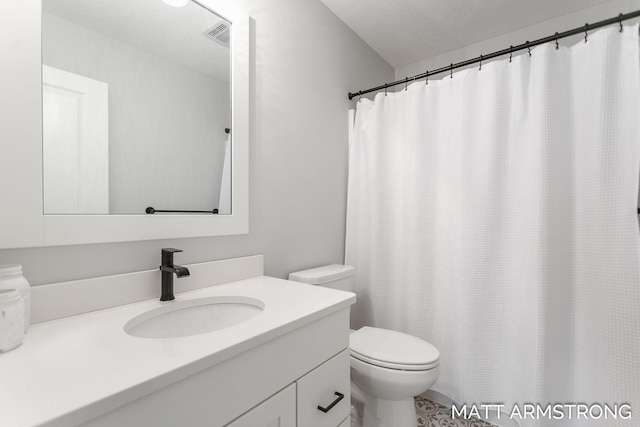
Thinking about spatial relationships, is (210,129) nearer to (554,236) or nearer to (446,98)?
(446,98)

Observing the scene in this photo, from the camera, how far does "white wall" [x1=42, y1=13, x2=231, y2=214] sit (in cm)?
89

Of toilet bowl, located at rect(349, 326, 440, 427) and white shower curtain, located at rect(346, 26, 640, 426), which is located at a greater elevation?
white shower curtain, located at rect(346, 26, 640, 426)

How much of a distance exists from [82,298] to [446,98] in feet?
5.92

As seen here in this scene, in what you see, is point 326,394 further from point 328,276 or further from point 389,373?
point 328,276

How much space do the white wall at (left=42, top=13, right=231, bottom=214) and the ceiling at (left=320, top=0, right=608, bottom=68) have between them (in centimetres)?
114

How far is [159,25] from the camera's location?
1.06 metres

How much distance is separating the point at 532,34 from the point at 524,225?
56.0 inches

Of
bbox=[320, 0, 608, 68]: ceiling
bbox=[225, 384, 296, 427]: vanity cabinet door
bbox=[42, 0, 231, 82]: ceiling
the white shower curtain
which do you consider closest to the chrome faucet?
bbox=[225, 384, 296, 427]: vanity cabinet door

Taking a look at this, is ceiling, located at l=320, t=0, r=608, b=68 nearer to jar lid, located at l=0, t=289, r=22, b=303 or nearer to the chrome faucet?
the chrome faucet

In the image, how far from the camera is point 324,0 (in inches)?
68.1

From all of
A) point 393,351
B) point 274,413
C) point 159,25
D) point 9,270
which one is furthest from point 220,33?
A: point 393,351

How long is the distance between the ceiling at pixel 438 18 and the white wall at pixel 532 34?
36 millimetres

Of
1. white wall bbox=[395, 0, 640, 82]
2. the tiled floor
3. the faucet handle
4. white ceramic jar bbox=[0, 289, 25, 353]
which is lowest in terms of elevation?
the tiled floor

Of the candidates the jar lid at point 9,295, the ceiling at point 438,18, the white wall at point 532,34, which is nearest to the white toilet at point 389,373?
the jar lid at point 9,295
